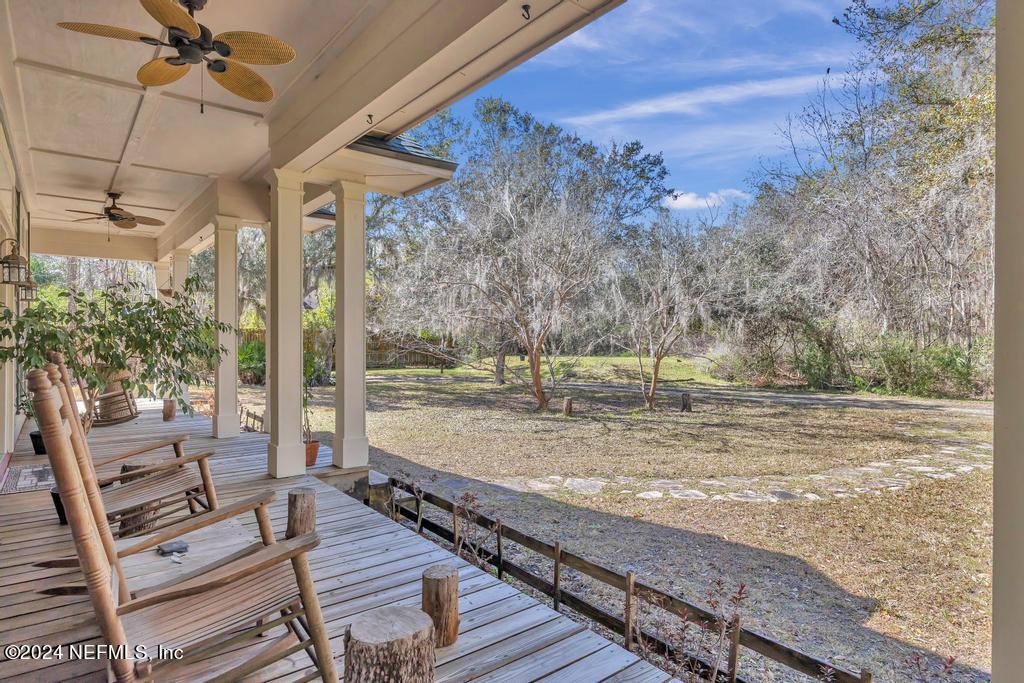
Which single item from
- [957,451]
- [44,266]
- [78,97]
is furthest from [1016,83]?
[44,266]

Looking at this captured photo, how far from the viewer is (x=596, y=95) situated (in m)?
12.8

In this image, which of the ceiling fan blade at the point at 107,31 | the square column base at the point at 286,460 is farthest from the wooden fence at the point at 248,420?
the ceiling fan blade at the point at 107,31

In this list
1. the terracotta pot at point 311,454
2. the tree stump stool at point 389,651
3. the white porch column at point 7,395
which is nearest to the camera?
the tree stump stool at point 389,651

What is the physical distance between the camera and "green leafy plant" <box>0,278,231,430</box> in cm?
272

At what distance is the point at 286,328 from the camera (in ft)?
13.2

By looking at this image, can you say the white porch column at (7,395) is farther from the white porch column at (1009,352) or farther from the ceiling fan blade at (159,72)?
the white porch column at (1009,352)

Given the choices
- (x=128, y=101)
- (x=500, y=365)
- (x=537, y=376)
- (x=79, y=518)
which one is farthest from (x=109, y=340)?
(x=500, y=365)

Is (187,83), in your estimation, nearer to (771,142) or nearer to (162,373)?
(162,373)

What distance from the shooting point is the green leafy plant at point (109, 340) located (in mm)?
2717

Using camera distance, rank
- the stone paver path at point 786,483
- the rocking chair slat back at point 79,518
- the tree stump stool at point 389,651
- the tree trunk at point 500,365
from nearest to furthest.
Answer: the rocking chair slat back at point 79,518 → the tree stump stool at point 389,651 → the stone paver path at point 786,483 → the tree trunk at point 500,365

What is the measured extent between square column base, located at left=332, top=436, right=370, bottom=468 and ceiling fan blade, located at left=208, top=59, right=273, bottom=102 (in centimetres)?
259

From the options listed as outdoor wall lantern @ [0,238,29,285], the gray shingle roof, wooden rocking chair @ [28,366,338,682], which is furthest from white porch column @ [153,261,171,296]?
wooden rocking chair @ [28,366,338,682]

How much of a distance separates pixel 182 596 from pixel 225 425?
4884 millimetres

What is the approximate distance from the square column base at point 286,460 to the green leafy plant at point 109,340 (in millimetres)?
797
